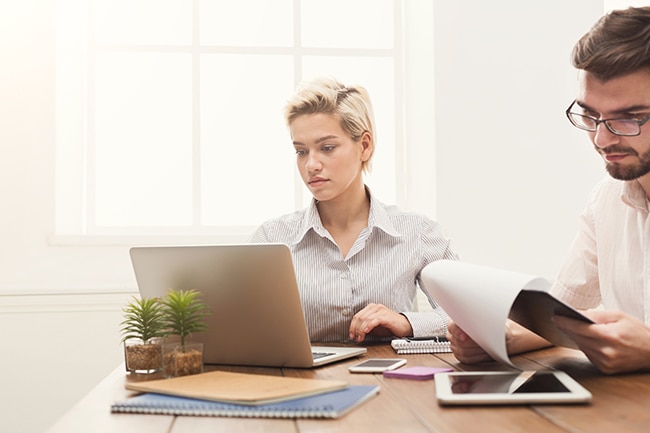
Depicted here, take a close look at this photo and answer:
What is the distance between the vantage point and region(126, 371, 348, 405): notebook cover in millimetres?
966

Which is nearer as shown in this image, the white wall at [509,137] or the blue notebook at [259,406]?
the blue notebook at [259,406]

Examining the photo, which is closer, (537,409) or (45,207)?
(537,409)

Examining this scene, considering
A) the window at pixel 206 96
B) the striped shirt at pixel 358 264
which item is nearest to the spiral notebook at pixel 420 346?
the striped shirt at pixel 358 264

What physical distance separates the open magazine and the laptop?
10.2 inches

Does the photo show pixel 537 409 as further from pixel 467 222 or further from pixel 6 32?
pixel 6 32

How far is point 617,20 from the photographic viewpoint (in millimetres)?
1681

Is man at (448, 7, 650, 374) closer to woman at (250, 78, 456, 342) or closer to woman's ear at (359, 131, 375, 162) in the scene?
woman at (250, 78, 456, 342)

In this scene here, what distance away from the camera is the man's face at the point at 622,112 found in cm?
158

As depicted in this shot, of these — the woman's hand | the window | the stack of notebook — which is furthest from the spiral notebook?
the window

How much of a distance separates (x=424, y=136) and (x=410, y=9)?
2.07 feet

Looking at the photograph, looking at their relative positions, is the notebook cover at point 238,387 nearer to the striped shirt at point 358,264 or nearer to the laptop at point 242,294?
the laptop at point 242,294

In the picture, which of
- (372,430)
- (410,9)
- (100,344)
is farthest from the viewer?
(410,9)

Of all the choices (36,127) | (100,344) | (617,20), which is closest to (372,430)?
(617,20)

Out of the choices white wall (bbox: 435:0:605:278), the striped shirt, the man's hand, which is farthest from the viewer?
white wall (bbox: 435:0:605:278)
